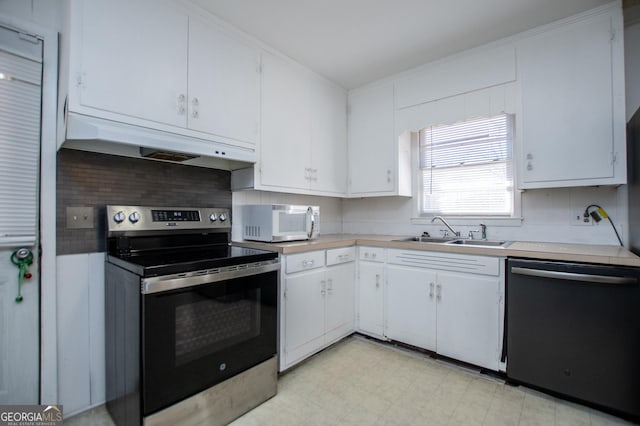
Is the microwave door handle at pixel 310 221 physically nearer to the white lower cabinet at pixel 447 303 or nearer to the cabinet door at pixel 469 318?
the white lower cabinet at pixel 447 303

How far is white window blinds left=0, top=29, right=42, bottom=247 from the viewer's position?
1.55 metres

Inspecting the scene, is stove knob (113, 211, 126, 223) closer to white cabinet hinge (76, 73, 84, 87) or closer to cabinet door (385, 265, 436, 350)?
white cabinet hinge (76, 73, 84, 87)

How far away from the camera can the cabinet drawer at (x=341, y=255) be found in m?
2.52

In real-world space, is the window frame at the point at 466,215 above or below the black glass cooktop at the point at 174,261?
above

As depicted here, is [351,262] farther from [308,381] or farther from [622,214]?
[622,214]

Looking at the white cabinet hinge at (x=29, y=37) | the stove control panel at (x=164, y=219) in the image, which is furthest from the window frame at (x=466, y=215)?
the white cabinet hinge at (x=29, y=37)

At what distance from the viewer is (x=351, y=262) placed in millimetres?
2773

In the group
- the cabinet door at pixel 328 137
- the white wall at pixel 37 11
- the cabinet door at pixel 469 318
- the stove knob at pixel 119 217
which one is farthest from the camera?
the cabinet door at pixel 328 137

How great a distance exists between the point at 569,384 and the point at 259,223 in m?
2.19

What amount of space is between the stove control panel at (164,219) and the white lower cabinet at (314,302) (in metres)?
0.63

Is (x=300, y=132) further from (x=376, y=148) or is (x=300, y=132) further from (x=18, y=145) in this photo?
(x=18, y=145)

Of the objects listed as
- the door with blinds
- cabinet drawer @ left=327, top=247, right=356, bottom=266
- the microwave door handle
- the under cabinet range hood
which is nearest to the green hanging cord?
the door with blinds

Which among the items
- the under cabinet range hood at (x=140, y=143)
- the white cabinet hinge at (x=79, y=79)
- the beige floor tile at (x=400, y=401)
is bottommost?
the beige floor tile at (x=400, y=401)

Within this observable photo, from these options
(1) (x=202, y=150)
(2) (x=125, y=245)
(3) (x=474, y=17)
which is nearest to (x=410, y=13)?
(3) (x=474, y=17)
